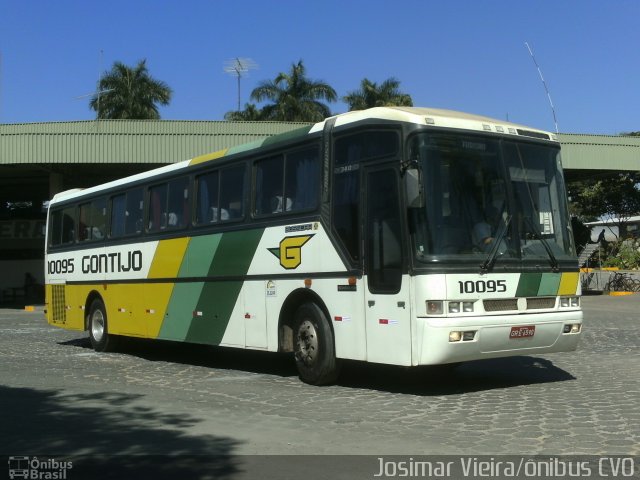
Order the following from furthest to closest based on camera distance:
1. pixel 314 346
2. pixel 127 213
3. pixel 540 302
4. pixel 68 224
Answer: pixel 68 224, pixel 127 213, pixel 314 346, pixel 540 302

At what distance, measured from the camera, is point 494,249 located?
8602 mm

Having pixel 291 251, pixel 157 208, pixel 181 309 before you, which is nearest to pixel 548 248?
pixel 291 251

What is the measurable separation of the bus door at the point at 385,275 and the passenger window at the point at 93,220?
25.0 ft

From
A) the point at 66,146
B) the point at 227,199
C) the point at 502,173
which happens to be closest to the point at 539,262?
the point at 502,173

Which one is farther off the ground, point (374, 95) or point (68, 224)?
point (374, 95)

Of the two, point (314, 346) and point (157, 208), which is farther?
point (157, 208)

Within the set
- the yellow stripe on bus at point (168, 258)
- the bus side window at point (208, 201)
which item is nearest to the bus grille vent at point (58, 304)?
the yellow stripe on bus at point (168, 258)

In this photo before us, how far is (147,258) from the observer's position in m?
13.3

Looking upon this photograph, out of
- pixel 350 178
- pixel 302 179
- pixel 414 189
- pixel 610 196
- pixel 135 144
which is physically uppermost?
pixel 135 144

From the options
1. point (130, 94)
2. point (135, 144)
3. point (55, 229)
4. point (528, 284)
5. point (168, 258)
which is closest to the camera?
point (528, 284)

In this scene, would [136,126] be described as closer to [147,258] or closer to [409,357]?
[147,258]

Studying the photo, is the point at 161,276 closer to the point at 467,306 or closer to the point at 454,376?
the point at 454,376

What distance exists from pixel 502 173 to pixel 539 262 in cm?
114

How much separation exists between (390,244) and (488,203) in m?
1.25
